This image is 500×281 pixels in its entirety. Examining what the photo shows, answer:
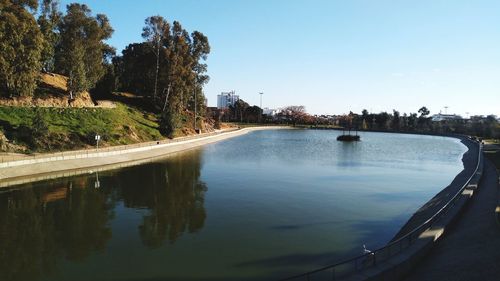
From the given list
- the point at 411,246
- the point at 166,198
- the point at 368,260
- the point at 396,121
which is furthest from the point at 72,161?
the point at 396,121

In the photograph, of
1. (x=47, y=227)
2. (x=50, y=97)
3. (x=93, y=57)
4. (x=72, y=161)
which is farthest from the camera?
(x=93, y=57)

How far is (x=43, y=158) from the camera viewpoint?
138 feet

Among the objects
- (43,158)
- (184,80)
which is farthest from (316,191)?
(184,80)

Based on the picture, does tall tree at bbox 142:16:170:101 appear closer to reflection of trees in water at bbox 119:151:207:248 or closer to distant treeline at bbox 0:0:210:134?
distant treeline at bbox 0:0:210:134

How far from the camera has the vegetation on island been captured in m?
49.0

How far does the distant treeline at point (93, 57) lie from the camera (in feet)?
165

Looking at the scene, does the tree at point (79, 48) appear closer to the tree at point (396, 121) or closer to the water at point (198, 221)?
the water at point (198, 221)

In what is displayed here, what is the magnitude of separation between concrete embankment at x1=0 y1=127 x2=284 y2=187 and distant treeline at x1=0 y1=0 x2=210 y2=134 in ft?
44.9

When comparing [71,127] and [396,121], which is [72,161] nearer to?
[71,127]

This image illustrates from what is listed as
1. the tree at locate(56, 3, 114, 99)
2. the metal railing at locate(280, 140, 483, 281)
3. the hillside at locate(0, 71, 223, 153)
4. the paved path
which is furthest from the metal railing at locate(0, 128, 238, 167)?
the paved path

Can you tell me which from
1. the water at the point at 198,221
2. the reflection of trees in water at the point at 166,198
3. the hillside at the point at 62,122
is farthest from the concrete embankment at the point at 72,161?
Result: the reflection of trees in water at the point at 166,198

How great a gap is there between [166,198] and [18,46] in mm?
32076

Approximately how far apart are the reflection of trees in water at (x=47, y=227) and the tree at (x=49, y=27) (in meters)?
32.1

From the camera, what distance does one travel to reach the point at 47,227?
24.2 metres
